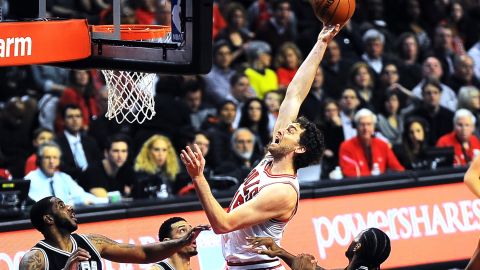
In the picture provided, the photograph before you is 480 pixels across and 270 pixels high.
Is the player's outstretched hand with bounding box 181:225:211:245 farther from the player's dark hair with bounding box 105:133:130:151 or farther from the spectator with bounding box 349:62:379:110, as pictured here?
the spectator with bounding box 349:62:379:110

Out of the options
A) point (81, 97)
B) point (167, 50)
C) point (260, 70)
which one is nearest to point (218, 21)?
point (260, 70)

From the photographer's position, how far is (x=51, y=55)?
25.6ft

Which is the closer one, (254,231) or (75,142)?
(254,231)

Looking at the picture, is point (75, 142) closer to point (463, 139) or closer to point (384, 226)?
point (384, 226)

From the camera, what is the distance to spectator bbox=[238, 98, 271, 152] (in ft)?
43.3

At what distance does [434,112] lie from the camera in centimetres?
1436

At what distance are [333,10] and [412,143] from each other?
191 inches

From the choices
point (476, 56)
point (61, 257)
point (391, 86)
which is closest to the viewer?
point (61, 257)

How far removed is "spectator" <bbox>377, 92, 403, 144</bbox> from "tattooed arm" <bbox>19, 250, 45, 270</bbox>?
21.5ft

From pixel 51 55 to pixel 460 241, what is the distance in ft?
18.4

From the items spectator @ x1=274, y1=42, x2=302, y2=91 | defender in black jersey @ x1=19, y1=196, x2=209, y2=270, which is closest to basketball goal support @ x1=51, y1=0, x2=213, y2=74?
defender in black jersey @ x1=19, y1=196, x2=209, y2=270

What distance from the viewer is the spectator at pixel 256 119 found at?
13203 mm

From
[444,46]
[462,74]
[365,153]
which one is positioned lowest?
[365,153]

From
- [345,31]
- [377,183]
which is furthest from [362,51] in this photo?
[377,183]
